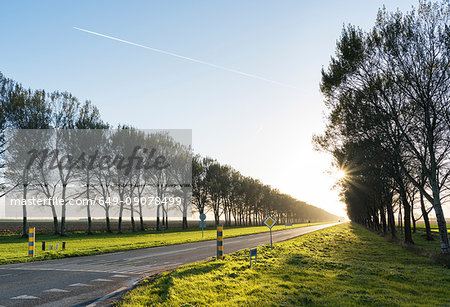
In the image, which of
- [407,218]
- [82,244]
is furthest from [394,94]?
[82,244]

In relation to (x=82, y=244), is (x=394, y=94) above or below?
above

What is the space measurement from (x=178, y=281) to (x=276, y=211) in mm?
127334

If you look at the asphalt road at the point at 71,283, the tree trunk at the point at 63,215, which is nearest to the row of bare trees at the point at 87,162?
the tree trunk at the point at 63,215

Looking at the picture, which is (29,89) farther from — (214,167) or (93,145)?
(214,167)

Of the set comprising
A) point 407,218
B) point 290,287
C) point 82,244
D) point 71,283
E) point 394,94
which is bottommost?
point 82,244

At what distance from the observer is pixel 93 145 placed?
149ft

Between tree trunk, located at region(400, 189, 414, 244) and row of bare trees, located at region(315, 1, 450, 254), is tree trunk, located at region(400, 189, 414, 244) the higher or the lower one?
the lower one

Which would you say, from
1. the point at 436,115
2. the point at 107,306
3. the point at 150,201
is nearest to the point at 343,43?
the point at 436,115

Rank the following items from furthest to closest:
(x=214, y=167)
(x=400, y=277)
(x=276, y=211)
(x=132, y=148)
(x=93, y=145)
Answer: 1. (x=276, y=211)
2. (x=214, y=167)
3. (x=132, y=148)
4. (x=93, y=145)
5. (x=400, y=277)

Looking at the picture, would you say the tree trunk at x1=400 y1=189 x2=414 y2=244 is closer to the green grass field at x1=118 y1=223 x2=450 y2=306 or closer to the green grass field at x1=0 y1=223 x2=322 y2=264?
the green grass field at x1=0 y1=223 x2=322 y2=264

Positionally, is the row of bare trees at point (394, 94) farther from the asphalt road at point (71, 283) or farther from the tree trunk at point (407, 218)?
the asphalt road at point (71, 283)

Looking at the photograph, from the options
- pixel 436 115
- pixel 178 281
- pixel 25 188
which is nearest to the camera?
pixel 178 281

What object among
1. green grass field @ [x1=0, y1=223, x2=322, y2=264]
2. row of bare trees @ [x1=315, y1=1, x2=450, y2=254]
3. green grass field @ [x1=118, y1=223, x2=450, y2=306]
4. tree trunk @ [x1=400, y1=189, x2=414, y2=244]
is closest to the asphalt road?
green grass field @ [x1=118, y1=223, x2=450, y2=306]

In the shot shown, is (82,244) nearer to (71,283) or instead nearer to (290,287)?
(71,283)
